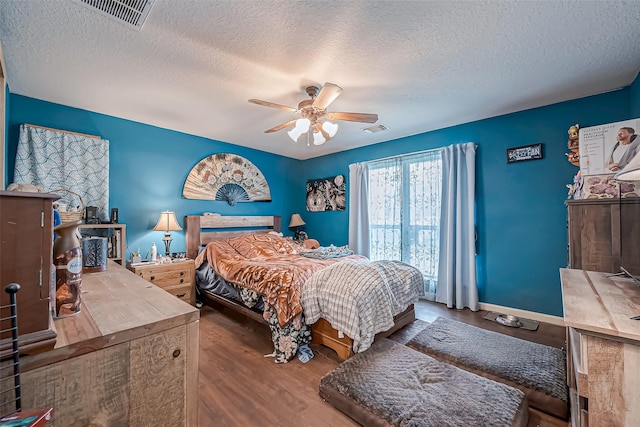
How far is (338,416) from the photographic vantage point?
65.7 inches

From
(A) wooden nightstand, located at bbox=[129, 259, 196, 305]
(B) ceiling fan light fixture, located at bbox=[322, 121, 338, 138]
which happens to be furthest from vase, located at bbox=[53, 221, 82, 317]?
(A) wooden nightstand, located at bbox=[129, 259, 196, 305]

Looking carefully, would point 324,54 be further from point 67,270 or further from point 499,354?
point 499,354

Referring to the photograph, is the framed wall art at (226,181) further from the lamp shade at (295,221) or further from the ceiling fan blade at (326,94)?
the ceiling fan blade at (326,94)

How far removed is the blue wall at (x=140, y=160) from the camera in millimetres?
2887

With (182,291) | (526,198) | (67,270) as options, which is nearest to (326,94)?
(67,270)

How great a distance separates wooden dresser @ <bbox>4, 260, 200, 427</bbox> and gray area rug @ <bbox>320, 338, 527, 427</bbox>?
1.16 meters

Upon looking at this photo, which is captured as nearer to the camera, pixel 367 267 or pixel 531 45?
pixel 531 45

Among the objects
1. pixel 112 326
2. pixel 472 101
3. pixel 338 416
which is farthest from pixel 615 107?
pixel 112 326

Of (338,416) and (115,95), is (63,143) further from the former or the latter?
(338,416)

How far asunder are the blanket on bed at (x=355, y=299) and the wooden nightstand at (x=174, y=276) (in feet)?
6.23

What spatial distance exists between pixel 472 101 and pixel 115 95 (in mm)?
3898

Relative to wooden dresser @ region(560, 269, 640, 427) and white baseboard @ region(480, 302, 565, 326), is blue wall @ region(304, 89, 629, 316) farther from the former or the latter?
wooden dresser @ region(560, 269, 640, 427)

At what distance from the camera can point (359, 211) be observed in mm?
4664

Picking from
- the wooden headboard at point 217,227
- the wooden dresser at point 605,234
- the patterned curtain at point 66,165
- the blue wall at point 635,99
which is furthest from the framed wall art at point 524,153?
the patterned curtain at point 66,165
